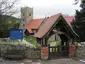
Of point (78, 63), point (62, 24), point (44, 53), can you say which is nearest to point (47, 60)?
point (44, 53)

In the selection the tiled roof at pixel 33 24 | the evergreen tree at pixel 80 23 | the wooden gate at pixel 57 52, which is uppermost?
the tiled roof at pixel 33 24

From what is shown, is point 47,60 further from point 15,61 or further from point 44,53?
point 15,61

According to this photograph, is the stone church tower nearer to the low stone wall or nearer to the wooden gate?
the wooden gate

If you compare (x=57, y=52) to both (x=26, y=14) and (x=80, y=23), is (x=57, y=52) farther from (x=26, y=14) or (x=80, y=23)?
(x=26, y=14)

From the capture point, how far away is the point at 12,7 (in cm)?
2188

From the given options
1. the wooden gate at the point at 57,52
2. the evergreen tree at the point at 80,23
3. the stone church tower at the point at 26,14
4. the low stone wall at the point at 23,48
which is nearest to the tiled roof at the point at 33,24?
the stone church tower at the point at 26,14

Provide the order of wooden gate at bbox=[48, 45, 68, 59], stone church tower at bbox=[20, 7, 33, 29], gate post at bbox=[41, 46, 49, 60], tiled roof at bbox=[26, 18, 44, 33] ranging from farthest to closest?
stone church tower at bbox=[20, 7, 33, 29], tiled roof at bbox=[26, 18, 44, 33], wooden gate at bbox=[48, 45, 68, 59], gate post at bbox=[41, 46, 49, 60]

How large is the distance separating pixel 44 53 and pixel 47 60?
2.07 ft

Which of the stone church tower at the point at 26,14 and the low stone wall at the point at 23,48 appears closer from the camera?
the low stone wall at the point at 23,48

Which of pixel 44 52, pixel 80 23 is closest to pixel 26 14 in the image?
pixel 80 23

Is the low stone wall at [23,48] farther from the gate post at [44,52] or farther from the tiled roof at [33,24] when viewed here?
the tiled roof at [33,24]

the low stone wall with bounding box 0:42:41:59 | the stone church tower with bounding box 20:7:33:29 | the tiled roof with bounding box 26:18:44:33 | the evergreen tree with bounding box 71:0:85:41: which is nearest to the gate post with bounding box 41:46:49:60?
the low stone wall with bounding box 0:42:41:59

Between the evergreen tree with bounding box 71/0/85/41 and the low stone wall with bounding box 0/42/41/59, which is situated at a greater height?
the evergreen tree with bounding box 71/0/85/41

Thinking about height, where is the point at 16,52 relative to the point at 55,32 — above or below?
below
